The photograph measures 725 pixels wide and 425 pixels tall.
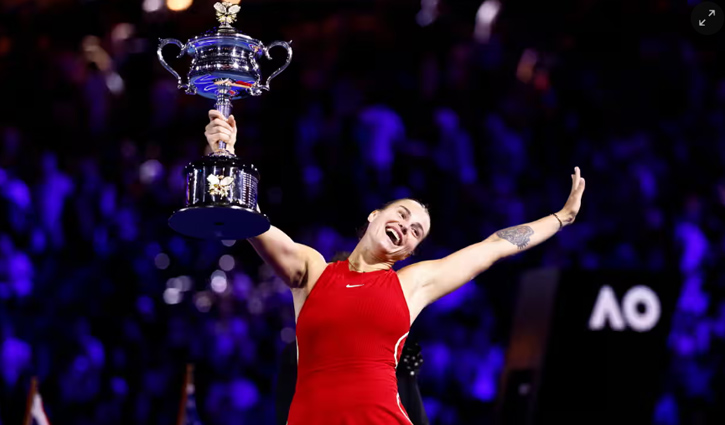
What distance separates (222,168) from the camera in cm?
264

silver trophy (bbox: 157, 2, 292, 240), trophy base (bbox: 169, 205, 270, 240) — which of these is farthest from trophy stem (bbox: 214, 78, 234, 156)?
trophy base (bbox: 169, 205, 270, 240)

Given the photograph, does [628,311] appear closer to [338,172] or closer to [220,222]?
[220,222]

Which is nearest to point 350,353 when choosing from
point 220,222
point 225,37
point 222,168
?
point 220,222

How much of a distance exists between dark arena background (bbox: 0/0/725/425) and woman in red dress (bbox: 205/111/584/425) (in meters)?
3.68

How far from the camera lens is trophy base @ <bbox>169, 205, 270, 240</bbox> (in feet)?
8.18

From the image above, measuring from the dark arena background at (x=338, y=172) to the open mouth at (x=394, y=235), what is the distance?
3.72 m

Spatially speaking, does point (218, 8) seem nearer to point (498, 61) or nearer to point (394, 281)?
point (394, 281)

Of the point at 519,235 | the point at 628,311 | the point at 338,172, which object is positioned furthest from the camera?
the point at 338,172

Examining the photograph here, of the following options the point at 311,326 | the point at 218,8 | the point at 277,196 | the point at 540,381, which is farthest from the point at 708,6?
the point at 311,326

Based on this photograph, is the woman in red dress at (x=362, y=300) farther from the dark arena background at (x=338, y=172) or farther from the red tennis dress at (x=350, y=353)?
the dark arena background at (x=338, y=172)

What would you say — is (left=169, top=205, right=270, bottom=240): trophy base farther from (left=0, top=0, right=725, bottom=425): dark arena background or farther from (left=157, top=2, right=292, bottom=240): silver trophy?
(left=0, top=0, right=725, bottom=425): dark arena background

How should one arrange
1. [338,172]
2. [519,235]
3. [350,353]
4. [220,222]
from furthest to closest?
1. [338,172]
2. [519,235]
3. [220,222]
4. [350,353]

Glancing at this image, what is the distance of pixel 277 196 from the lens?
875 centimetres

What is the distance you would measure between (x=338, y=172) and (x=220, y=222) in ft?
18.8
